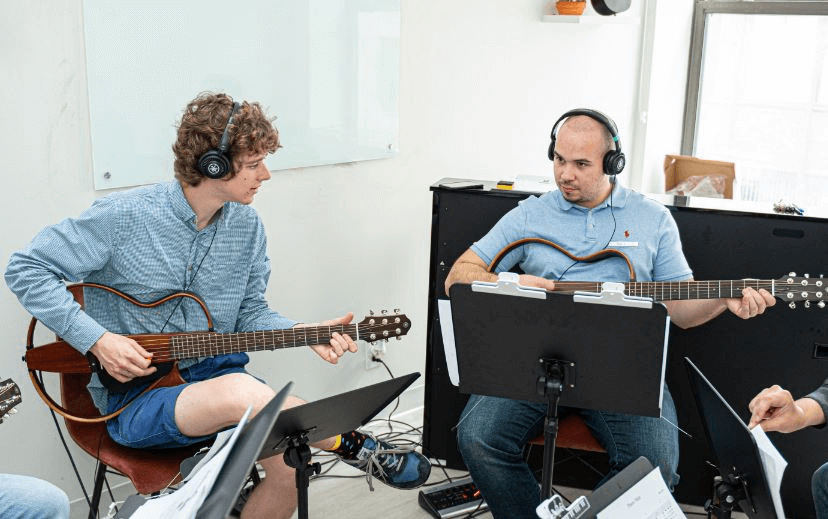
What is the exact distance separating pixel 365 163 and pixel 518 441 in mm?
1166

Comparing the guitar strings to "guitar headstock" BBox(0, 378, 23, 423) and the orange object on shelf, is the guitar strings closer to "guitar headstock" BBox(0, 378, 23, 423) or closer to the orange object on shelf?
"guitar headstock" BBox(0, 378, 23, 423)

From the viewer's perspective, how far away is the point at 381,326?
2.29 metres

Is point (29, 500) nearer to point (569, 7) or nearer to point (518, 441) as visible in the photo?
point (518, 441)

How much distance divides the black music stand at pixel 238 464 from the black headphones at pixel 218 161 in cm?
92

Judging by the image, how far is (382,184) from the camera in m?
3.19

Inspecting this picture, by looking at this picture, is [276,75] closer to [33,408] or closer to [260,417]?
[33,408]

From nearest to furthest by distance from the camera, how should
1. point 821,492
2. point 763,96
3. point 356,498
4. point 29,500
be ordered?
point 29,500
point 821,492
point 356,498
point 763,96

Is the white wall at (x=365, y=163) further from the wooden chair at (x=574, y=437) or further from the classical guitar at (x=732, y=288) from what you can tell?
the classical guitar at (x=732, y=288)

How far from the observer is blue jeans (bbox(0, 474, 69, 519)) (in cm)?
190

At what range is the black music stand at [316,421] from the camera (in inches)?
69.1

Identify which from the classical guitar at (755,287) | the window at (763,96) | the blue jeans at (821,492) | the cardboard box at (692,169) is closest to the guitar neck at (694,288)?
the classical guitar at (755,287)

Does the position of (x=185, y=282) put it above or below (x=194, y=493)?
above

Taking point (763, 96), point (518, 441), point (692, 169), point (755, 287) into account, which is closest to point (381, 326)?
point (518, 441)

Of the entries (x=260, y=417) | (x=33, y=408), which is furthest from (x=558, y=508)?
(x=33, y=408)
